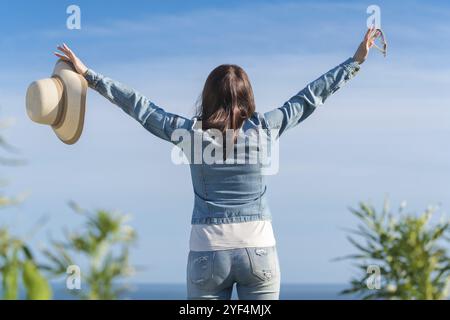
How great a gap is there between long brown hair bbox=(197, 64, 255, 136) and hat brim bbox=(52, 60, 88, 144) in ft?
2.05

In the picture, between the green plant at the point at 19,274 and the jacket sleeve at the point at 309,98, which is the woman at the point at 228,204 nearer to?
the jacket sleeve at the point at 309,98

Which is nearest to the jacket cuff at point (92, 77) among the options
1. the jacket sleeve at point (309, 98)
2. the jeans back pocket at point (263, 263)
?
the jacket sleeve at point (309, 98)

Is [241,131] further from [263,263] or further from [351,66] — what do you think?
[351,66]

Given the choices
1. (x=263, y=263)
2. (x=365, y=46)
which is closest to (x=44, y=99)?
(x=263, y=263)

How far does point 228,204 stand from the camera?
7.76ft

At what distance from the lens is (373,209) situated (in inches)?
209

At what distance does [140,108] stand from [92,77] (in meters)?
0.29

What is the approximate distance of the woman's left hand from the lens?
2.80m

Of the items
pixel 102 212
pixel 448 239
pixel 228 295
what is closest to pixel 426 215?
pixel 448 239

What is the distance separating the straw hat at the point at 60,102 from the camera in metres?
2.79

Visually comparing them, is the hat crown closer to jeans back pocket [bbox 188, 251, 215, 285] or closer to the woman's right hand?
the woman's right hand
